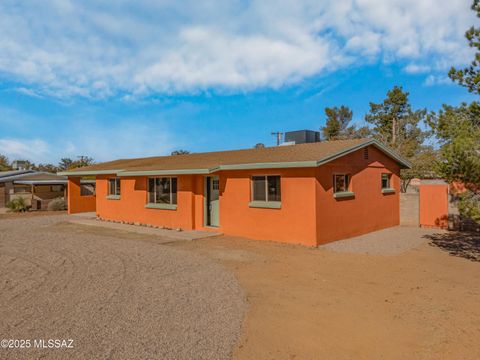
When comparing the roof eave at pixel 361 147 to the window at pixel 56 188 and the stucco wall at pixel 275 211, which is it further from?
the window at pixel 56 188

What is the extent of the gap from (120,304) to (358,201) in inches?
393

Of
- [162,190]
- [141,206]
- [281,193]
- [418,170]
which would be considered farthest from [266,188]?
[418,170]

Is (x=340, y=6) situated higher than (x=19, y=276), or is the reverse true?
(x=340, y=6)

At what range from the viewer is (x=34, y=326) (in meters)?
4.29

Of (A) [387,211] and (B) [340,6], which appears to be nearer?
(B) [340,6]

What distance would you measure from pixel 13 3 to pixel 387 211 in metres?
15.9

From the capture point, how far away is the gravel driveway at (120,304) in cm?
377

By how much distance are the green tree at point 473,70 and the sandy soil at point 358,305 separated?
13.8 feet

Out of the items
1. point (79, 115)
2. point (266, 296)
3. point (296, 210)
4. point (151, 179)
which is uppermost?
point (79, 115)

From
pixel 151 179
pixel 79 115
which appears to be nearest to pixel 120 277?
pixel 151 179

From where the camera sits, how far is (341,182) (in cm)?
1193

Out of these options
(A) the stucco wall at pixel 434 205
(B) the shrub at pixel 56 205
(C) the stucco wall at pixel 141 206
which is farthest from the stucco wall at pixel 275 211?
(B) the shrub at pixel 56 205

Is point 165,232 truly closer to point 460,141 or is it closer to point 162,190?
point 162,190

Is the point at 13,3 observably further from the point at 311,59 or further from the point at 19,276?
the point at 311,59
